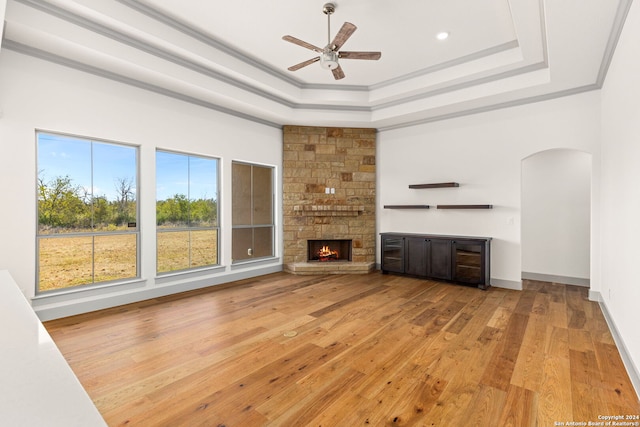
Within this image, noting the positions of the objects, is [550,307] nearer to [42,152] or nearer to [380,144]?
[380,144]

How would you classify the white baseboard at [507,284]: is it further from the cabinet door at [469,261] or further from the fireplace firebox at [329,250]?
the fireplace firebox at [329,250]

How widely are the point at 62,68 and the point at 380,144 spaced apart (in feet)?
17.7

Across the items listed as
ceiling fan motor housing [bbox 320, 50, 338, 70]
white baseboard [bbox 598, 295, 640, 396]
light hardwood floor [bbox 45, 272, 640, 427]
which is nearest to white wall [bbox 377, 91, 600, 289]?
white baseboard [bbox 598, 295, 640, 396]

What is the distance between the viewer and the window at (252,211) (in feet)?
19.4

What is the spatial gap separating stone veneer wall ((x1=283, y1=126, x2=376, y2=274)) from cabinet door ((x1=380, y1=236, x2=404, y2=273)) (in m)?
0.41

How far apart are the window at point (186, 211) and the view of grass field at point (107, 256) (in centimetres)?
1

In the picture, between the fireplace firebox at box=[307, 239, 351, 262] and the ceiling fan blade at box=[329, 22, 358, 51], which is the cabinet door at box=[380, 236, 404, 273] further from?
the ceiling fan blade at box=[329, 22, 358, 51]

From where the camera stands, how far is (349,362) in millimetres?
2691

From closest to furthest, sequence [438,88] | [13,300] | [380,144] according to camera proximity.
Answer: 1. [13,300]
2. [438,88]
3. [380,144]

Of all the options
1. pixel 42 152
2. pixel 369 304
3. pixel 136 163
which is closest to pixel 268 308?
pixel 369 304

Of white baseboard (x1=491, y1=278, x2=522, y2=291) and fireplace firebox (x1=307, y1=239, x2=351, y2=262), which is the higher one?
fireplace firebox (x1=307, y1=239, x2=351, y2=262)

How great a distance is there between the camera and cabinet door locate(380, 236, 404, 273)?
239 inches

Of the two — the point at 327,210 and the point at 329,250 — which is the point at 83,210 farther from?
the point at 329,250

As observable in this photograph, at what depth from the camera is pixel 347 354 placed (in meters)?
2.84
